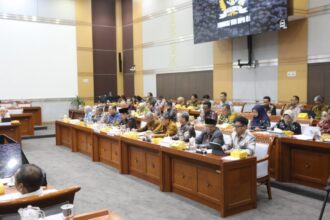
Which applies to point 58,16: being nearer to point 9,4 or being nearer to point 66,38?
point 66,38

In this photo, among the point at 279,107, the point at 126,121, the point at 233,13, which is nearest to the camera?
the point at 126,121

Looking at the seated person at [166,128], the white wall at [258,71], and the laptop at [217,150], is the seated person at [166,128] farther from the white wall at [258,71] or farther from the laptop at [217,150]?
the white wall at [258,71]

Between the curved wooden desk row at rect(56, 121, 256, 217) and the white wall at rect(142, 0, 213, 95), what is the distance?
6533 millimetres

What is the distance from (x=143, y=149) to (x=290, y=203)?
7.88 ft

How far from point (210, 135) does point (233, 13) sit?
5613 mm

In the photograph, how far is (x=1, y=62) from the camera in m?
13.7

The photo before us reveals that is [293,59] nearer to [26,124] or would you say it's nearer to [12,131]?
[12,131]

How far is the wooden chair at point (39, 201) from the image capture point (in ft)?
7.41

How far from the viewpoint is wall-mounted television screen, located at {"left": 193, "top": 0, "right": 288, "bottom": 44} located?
341 inches

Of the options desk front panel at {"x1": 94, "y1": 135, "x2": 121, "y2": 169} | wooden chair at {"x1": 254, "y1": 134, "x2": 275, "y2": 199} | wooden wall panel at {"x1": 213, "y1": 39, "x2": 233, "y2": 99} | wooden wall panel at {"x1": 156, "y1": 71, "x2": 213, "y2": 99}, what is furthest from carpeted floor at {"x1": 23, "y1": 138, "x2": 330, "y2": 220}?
wooden wall panel at {"x1": 156, "y1": 71, "x2": 213, "y2": 99}

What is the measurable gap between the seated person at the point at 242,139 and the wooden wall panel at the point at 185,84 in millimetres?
7450

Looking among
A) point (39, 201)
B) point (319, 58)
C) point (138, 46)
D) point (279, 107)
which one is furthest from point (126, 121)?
point (138, 46)

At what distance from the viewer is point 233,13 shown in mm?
9875

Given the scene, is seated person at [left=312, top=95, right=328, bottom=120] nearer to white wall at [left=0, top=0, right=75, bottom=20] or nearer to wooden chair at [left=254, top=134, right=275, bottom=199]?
wooden chair at [left=254, top=134, right=275, bottom=199]
